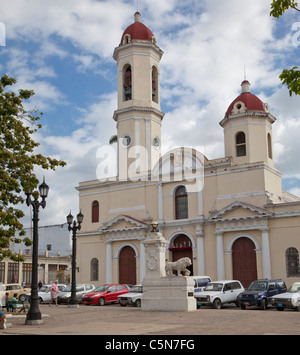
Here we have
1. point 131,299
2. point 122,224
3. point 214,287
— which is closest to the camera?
point 214,287

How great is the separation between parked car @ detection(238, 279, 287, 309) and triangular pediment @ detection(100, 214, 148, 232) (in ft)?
41.6

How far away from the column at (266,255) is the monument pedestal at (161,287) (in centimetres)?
962

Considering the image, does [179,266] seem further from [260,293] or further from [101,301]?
[101,301]

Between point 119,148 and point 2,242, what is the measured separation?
21.1 metres

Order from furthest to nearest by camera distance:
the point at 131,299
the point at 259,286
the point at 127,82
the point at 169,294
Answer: the point at 127,82 → the point at 131,299 → the point at 259,286 → the point at 169,294

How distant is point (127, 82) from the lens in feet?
126

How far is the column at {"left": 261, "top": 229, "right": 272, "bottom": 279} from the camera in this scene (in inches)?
1166

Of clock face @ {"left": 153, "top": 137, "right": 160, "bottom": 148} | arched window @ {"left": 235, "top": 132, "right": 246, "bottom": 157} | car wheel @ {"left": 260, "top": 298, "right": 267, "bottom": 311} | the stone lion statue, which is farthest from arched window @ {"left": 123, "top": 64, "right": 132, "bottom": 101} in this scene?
car wheel @ {"left": 260, "top": 298, "right": 267, "bottom": 311}

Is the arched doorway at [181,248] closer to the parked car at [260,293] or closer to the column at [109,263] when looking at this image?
the column at [109,263]

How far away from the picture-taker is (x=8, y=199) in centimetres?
1788

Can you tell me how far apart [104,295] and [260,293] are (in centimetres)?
954

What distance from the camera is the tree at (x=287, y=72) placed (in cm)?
1055

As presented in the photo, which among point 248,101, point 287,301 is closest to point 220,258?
point 287,301
